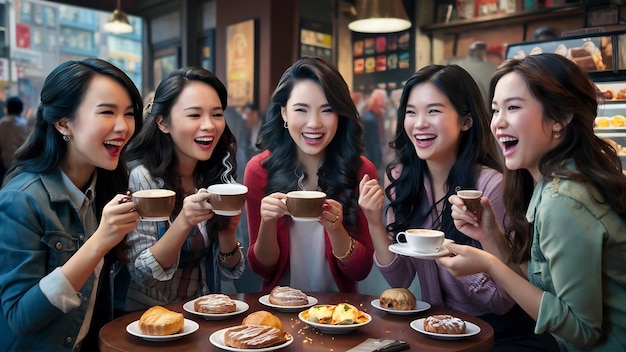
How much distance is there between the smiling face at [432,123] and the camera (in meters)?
2.43

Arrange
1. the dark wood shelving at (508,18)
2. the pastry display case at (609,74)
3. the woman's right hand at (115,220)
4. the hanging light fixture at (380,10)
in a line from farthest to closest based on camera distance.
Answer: the dark wood shelving at (508,18), the hanging light fixture at (380,10), the pastry display case at (609,74), the woman's right hand at (115,220)

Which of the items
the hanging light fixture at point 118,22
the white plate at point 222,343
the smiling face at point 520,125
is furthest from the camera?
the hanging light fixture at point 118,22

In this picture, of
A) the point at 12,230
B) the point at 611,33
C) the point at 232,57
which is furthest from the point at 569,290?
the point at 232,57

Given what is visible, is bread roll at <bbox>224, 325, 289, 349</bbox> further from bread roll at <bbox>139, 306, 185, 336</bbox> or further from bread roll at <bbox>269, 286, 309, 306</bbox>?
bread roll at <bbox>269, 286, 309, 306</bbox>

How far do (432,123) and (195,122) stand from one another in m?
1.01

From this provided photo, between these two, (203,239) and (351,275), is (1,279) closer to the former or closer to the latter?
(203,239)

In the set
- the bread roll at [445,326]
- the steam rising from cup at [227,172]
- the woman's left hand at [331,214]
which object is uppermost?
the steam rising from cup at [227,172]

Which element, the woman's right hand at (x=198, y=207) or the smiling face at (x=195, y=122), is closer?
the woman's right hand at (x=198, y=207)

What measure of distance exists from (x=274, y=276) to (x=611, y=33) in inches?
109

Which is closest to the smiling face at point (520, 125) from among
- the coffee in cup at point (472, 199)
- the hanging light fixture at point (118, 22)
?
the coffee in cup at point (472, 199)

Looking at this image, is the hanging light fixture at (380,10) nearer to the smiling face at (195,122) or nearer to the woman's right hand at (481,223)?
the smiling face at (195,122)

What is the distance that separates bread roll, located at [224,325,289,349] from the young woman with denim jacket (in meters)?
0.51

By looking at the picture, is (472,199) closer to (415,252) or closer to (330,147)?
(415,252)

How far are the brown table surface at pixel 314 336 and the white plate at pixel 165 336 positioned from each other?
0.01 meters
